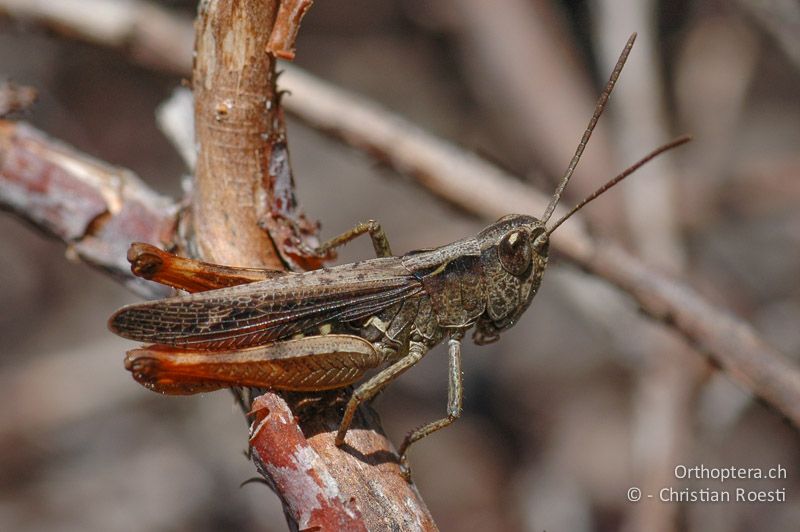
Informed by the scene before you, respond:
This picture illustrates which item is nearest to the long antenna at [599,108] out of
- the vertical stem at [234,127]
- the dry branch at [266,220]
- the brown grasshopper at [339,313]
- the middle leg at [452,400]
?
the brown grasshopper at [339,313]

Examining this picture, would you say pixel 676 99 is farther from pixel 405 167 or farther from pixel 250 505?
pixel 250 505

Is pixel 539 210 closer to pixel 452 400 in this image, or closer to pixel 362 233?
pixel 362 233

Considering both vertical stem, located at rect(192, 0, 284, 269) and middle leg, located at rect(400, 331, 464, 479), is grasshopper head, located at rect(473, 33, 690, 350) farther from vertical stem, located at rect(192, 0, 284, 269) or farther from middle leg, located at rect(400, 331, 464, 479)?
vertical stem, located at rect(192, 0, 284, 269)

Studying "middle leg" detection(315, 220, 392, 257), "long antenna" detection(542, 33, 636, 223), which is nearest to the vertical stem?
"middle leg" detection(315, 220, 392, 257)

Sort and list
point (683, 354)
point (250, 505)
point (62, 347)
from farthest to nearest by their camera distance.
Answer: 1. point (62, 347)
2. point (250, 505)
3. point (683, 354)

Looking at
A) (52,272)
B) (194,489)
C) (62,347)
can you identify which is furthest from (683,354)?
(52,272)

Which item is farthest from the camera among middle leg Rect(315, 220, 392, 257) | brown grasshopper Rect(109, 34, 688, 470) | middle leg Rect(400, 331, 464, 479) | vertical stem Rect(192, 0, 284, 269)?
middle leg Rect(315, 220, 392, 257)

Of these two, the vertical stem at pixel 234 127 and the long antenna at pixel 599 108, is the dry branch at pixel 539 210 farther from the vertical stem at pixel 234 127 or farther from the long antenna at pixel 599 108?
the vertical stem at pixel 234 127

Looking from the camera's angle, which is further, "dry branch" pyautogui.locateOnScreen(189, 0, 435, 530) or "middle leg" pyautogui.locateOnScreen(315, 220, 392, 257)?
"middle leg" pyautogui.locateOnScreen(315, 220, 392, 257)
